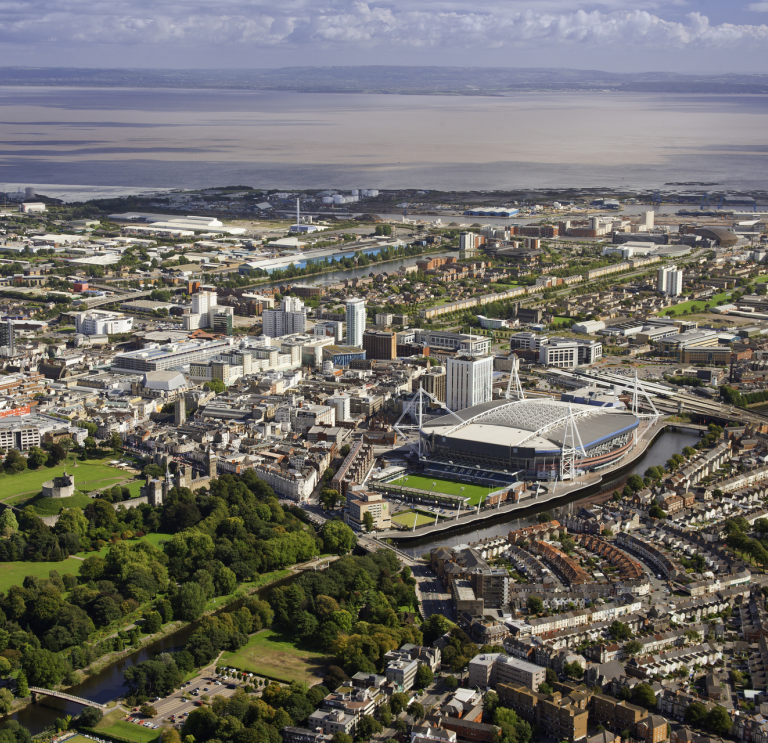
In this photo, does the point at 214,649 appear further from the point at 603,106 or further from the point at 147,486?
the point at 603,106

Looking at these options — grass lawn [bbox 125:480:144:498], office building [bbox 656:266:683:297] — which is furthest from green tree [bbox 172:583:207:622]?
office building [bbox 656:266:683:297]

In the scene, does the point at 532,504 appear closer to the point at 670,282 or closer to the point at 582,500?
the point at 582,500

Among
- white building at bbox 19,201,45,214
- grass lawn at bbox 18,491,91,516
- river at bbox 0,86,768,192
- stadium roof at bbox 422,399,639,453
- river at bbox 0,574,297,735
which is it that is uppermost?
river at bbox 0,86,768,192

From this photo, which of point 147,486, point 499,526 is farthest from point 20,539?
point 499,526

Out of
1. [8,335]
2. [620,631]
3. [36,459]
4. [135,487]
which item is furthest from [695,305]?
[620,631]

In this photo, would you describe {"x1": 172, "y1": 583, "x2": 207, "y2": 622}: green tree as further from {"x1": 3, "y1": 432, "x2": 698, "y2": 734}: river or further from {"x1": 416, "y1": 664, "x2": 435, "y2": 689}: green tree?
{"x1": 416, "y1": 664, "x2": 435, "y2": 689}: green tree

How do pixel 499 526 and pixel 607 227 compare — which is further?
pixel 607 227

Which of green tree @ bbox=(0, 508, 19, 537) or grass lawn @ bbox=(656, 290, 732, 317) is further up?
green tree @ bbox=(0, 508, 19, 537)
